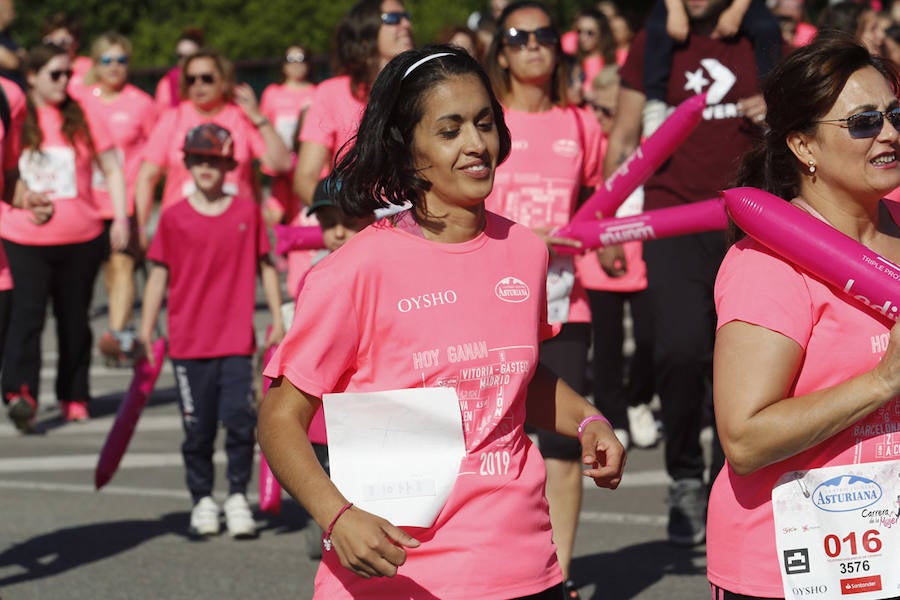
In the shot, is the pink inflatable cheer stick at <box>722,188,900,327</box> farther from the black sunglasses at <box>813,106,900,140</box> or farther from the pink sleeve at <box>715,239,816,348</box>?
the black sunglasses at <box>813,106,900,140</box>

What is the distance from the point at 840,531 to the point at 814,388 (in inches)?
11.5

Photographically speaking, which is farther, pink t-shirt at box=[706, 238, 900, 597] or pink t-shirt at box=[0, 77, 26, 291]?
pink t-shirt at box=[0, 77, 26, 291]

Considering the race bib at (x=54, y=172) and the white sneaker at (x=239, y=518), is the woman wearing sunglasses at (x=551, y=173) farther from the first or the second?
the race bib at (x=54, y=172)

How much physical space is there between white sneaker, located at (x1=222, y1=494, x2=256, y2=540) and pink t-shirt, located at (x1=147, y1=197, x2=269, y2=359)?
2.24 feet

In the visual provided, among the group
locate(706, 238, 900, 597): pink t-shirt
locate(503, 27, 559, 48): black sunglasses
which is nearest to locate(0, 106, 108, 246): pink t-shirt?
locate(503, 27, 559, 48): black sunglasses

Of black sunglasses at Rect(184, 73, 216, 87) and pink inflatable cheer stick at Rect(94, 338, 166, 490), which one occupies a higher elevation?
black sunglasses at Rect(184, 73, 216, 87)

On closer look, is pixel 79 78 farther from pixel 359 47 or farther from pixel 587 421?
pixel 587 421

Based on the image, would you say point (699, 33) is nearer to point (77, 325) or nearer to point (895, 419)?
point (895, 419)

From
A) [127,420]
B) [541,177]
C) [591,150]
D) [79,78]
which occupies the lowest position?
[127,420]

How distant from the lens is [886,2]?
69.9 ft

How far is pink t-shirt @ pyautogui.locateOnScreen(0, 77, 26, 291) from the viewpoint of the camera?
666cm

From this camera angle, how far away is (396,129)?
376cm

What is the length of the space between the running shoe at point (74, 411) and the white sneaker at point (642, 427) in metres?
3.61

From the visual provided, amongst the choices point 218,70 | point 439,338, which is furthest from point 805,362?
point 218,70
